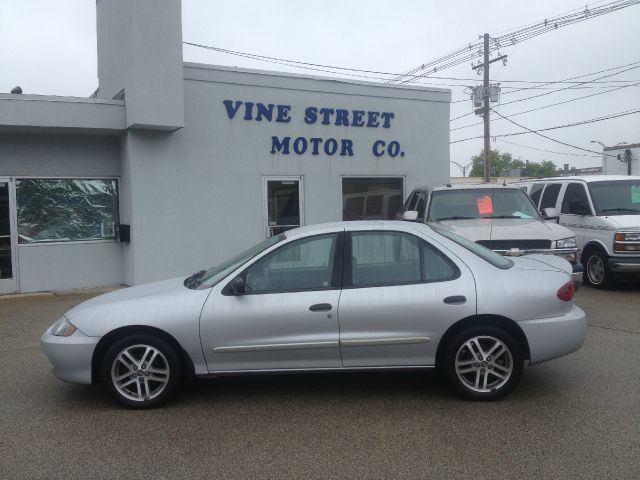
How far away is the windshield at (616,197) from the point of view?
11094 millimetres

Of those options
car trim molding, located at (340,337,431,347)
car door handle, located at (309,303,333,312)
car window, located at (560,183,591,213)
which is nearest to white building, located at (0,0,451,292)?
car window, located at (560,183,591,213)

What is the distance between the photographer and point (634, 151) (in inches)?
1422

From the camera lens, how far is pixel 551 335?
516 cm

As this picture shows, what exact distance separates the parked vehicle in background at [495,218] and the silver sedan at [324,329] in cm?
304

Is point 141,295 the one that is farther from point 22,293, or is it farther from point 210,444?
point 22,293

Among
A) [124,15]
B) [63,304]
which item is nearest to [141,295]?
[63,304]

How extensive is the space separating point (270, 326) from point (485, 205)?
5561 millimetres

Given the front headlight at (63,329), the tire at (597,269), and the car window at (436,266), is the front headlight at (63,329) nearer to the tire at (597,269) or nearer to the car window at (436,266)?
the car window at (436,266)

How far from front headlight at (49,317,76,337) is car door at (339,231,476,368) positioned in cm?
222

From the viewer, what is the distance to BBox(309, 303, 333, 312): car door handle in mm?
5074

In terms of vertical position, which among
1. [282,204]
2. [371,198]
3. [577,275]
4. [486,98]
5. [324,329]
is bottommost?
[324,329]

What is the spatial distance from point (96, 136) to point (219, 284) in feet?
25.7

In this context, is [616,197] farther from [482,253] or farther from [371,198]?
[482,253]

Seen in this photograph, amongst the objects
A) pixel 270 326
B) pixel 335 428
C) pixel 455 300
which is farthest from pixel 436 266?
pixel 335 428
